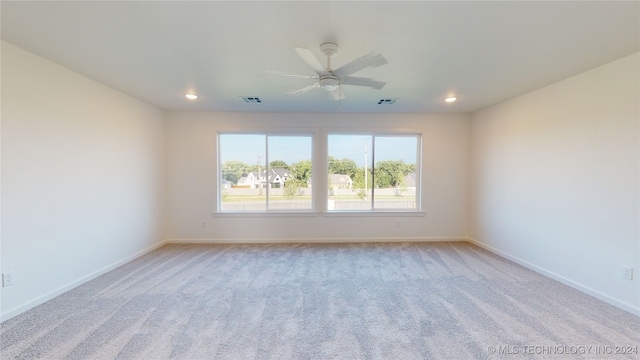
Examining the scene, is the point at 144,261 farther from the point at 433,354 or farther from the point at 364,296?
the point at 433,354

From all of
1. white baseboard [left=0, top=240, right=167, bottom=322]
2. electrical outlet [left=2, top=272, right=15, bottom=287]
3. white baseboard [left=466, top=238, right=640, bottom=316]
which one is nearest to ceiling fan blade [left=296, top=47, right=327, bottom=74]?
electrical outlet [left=2, top=272, right=15, bottom=287]

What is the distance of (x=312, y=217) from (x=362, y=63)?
323 centimetres

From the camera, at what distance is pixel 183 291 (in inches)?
108

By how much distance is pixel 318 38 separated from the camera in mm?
2070

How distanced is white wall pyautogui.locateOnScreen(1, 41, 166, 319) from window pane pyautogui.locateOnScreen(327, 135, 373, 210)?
3316 mm

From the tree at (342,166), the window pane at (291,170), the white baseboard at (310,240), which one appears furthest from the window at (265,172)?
the white baseboard at (310,240)

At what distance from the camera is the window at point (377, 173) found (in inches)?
190

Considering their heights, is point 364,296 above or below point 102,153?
below

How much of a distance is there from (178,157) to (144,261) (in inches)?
75.1

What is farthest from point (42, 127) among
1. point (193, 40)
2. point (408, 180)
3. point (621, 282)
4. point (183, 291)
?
point (621, 282)

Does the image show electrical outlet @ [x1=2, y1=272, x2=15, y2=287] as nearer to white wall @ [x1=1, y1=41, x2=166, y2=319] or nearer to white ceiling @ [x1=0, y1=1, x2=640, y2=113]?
white wall @ [x1=1, y1=41, x2=166, y2=319]

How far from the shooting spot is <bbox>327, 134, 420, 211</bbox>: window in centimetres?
482

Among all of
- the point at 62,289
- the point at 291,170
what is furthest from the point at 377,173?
the point at 62,289

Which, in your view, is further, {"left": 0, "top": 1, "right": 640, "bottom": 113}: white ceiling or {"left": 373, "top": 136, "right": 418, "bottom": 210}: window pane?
{"left": 373, "top": 136, "right": 418, "bottom": 210}: window pane
